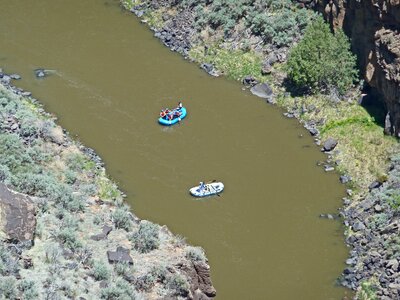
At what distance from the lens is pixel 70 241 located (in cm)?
3812

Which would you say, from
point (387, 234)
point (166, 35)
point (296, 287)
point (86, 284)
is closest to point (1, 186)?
point (86, 284)

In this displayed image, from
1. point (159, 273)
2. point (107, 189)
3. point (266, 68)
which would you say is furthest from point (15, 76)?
point (159, 273)

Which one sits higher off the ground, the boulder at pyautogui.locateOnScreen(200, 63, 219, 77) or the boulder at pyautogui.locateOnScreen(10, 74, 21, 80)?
the boulder at pyautogui.locateOnScreen(200, 63, 219, 77)

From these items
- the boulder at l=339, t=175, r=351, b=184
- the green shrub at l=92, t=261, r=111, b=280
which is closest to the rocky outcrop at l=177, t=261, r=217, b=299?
the green shrub at l=92, t=261, r=111, b=280

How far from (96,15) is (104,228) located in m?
34.0

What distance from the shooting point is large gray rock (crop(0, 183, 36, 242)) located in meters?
35.3

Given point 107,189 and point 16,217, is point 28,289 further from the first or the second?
point 107,189

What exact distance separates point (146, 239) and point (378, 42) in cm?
2221

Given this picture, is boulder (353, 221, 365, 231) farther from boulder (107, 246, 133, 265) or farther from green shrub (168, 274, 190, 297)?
boulder (107, 246, 133, 265)

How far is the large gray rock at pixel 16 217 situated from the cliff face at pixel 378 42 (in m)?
25.1

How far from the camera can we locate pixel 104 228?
41.3 metres

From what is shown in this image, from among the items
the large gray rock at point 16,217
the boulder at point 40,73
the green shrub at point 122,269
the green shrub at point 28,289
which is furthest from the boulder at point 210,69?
the green shrub at point 28,289

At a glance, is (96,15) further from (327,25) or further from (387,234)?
(387,234)

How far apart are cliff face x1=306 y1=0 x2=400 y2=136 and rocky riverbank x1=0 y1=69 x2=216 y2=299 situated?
17298 millimetres
